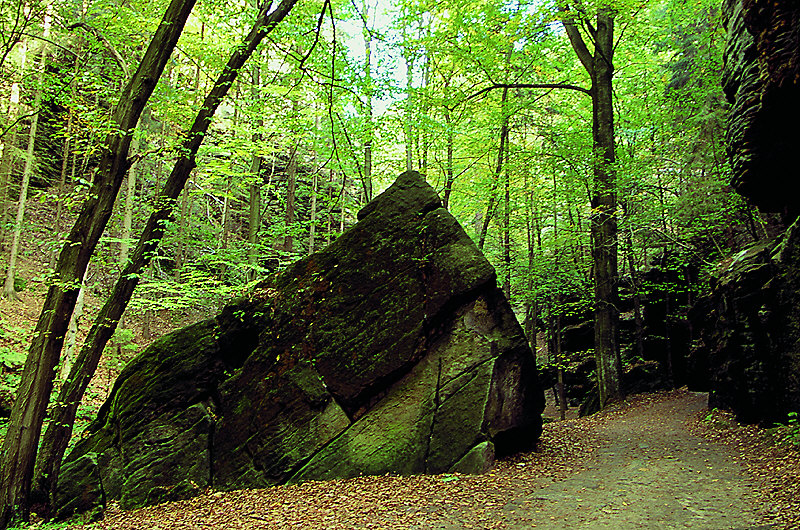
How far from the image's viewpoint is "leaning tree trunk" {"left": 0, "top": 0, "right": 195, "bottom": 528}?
584cm

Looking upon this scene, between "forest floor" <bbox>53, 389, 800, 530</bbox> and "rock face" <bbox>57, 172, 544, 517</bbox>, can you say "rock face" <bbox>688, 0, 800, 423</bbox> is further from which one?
"rock face" <bbox>57, 172, 544, 517</bbox>

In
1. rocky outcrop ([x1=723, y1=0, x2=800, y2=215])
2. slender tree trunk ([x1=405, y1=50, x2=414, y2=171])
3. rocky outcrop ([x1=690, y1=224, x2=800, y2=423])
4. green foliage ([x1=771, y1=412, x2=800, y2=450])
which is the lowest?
green foliage ([x1=771, y1=412, x2=800, y2=450])

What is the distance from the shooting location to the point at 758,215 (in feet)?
39.8

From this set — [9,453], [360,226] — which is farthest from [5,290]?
[360,226]

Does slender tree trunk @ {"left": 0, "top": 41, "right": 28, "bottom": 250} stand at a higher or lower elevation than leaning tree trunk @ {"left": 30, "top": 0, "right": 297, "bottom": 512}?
higher

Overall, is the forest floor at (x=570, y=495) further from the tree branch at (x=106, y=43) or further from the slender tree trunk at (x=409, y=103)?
the slender tree trunk at (x=409, y=103)

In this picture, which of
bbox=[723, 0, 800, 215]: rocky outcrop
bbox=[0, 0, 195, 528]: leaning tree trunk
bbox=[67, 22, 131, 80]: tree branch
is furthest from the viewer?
bbox=[67, 22, 131, 80]: tree branch

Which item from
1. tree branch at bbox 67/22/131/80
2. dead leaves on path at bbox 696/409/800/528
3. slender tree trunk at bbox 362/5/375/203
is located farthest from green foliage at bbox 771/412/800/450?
tree branch at bbox 67/22/131/80

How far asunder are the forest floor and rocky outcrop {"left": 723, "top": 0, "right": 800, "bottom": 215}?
445 cm

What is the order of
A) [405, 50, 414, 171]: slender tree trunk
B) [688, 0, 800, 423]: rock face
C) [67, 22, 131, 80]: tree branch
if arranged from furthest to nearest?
[405, 50, 414, 171]: slender tree trunk, [67, 22, 131, 80]: tree branch, [688, 0, 800, 423]: rock face

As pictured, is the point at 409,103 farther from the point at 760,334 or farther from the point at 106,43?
the point at 760,334

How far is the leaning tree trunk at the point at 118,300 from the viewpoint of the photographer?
710 cm

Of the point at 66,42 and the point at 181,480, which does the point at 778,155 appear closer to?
the point at 181,480

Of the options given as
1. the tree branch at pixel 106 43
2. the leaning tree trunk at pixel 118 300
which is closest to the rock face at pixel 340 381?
the leaning tree trunk at pixel 118 300
